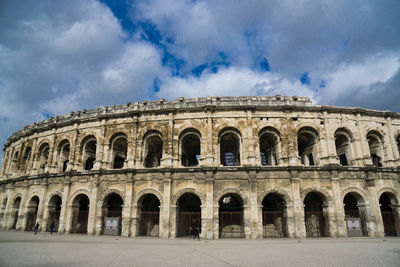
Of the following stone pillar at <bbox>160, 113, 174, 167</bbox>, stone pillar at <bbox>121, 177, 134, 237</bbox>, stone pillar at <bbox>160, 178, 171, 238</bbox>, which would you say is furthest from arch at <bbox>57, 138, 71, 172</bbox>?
stone pillar at <bbox>160, 178, 171, 238</bbox>

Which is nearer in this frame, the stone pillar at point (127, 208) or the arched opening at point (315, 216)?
the stone pillar at point (127, 208)

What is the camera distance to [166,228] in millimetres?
14953

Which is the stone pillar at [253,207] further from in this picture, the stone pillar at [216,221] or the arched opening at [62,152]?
the arched opening at [62,152]

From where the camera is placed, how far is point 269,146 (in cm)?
1891

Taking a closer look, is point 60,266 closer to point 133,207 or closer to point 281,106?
point 133,207

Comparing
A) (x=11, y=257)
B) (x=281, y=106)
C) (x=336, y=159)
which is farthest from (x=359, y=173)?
(x=11, y=257)

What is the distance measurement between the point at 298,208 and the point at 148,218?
10415 mm

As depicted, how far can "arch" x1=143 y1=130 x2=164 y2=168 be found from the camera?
1755 cm

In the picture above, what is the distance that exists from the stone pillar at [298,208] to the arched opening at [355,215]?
2.97 meters

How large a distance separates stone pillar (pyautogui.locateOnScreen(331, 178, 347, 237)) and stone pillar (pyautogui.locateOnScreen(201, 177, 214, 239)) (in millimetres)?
7996

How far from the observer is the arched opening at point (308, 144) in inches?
675

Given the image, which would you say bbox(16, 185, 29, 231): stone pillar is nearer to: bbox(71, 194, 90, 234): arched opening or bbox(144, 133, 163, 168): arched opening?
bbox(71, 194, 90, 234): arched opening

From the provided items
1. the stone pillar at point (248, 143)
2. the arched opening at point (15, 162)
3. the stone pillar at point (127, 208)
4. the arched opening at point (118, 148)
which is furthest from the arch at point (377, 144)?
the arched opening at point (15, 162)

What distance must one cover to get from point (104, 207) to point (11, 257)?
904 centimetres
